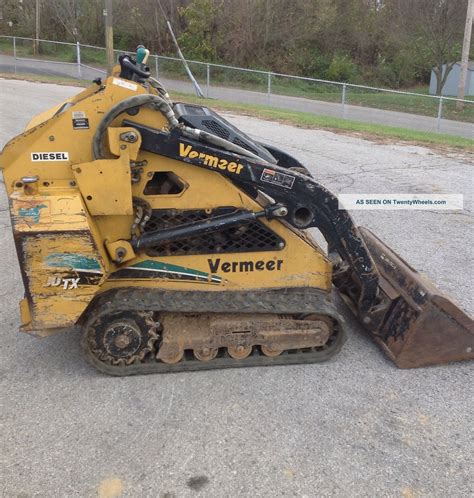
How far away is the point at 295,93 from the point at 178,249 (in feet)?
69.0

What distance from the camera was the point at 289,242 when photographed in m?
3.94

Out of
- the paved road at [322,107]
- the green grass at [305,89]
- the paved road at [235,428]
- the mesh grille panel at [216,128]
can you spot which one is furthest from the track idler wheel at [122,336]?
the green grass at [305,89]

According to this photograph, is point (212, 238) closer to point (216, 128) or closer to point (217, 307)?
point (217, 307)

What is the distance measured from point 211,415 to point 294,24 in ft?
120

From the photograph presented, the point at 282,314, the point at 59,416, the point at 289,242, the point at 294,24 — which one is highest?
the point at 294,24

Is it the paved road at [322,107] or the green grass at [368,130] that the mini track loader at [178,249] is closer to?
the green grass at [368,130]

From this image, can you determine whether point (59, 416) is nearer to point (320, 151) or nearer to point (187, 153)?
point (187, 153)

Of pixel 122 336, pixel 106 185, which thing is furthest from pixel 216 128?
pixel 122 336

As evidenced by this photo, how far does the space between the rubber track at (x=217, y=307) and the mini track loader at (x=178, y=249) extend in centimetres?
1

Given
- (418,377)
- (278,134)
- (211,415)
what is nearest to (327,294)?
(418,377)

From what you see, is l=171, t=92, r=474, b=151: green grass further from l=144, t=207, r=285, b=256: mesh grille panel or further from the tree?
the tree

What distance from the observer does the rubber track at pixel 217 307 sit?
366 centimetres

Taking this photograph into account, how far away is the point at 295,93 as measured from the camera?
2361 centimetres

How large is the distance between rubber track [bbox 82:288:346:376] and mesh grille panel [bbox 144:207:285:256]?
1.00 ft
